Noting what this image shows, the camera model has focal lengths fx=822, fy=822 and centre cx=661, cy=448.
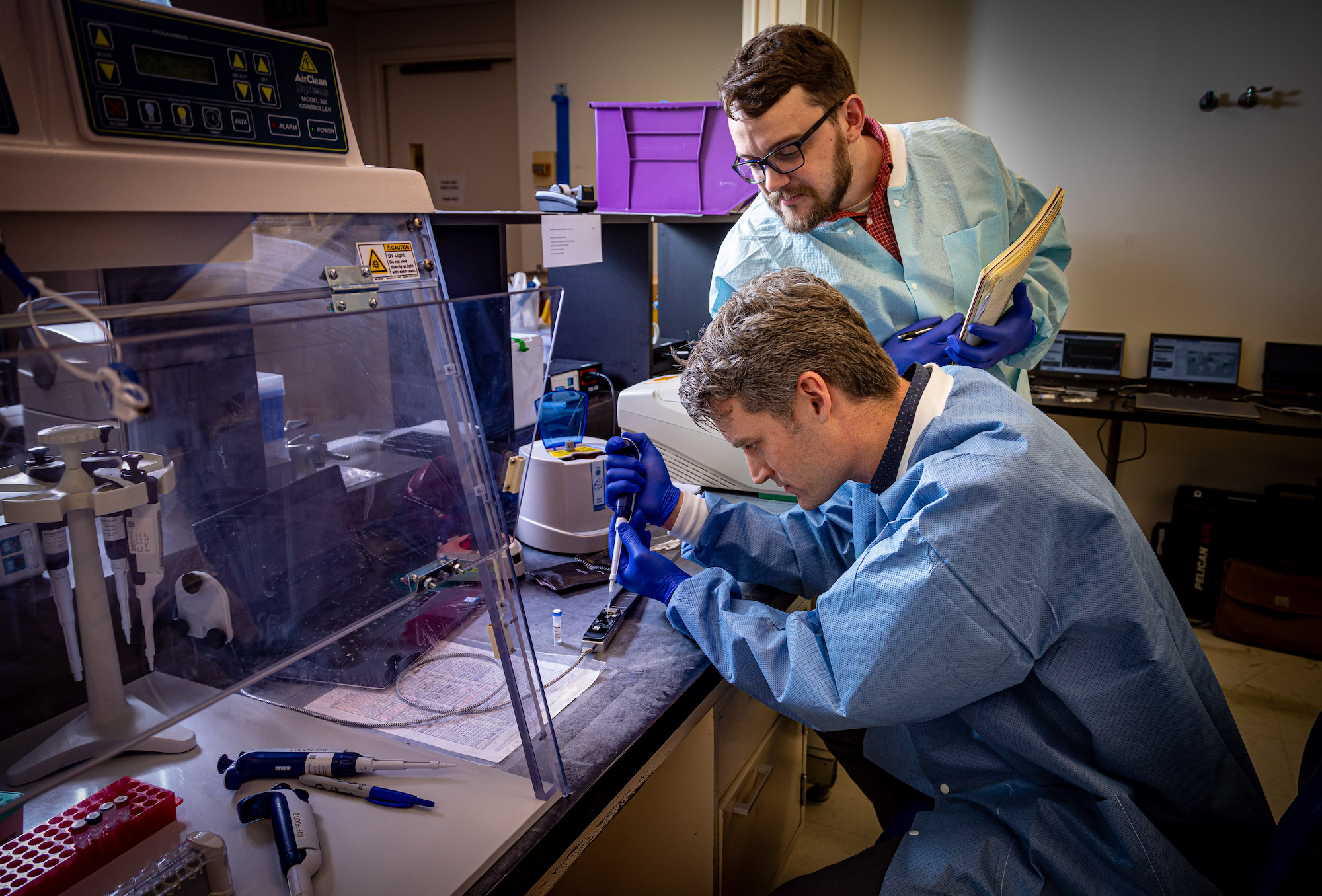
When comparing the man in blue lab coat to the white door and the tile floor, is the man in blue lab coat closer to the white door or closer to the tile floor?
the tile floor

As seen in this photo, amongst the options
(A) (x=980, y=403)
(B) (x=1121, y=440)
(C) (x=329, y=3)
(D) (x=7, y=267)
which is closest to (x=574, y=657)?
(A) (x=980, y=403)

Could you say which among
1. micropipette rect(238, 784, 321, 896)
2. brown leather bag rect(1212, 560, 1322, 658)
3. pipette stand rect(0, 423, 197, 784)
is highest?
pipette stand rect(0, 423, 197, 784)

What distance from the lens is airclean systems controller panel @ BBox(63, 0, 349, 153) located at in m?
0.64

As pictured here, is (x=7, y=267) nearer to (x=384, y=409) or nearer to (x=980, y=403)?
(x=384, y=409)

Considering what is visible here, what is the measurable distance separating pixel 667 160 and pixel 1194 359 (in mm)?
2498

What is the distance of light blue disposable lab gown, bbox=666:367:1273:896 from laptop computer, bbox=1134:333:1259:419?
2518 millimetres

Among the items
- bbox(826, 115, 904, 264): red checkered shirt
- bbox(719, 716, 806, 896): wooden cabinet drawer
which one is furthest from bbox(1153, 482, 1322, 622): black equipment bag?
bbox(826, 115, 904, 264): red checkered shirt

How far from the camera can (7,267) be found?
601 millimetres

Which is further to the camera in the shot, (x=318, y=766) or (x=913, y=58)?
(x=913, y=58)

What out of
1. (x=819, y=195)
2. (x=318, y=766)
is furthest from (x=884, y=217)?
(x=318, y=766)

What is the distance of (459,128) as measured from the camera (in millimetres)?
5117

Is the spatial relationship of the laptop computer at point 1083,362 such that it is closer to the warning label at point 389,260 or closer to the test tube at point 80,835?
the warning label at point 389,260

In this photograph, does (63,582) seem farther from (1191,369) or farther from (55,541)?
(1191,369)

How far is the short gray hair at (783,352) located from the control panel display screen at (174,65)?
0.70m
